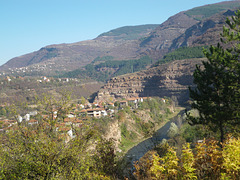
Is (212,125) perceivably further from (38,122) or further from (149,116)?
(149,116)

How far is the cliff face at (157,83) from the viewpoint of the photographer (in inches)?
3637

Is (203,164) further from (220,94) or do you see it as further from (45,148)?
(220,94)

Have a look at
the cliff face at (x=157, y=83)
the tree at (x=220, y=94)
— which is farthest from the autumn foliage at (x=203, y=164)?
the cliff face at (x=157, y=83)

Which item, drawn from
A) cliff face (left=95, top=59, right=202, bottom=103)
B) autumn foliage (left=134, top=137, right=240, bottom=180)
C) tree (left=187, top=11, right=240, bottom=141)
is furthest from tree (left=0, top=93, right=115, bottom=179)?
cliff face (left=95, top=59, right=202, bottom=103)

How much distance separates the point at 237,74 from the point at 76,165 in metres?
13.3

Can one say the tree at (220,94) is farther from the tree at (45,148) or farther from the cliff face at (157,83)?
the cliff face at (157,83)

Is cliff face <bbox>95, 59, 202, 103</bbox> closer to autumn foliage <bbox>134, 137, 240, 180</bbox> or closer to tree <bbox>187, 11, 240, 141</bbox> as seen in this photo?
tree <bbox>187, 11, 240, 141</bbox>

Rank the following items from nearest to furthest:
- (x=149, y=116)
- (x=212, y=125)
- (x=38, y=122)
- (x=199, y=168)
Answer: (x=199, y=168) → (x=38, y=122) → (x=212, y=125) → (x=149, y=116)

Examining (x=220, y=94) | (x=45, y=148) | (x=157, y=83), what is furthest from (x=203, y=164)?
(x=157, y=83)

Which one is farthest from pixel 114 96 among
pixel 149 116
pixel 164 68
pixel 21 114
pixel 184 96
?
pixel 21 114

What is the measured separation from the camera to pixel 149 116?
63.3m

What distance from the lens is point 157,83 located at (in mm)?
102688

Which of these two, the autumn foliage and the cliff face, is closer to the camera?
the autumn foliage

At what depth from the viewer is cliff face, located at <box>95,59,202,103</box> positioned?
303ft
